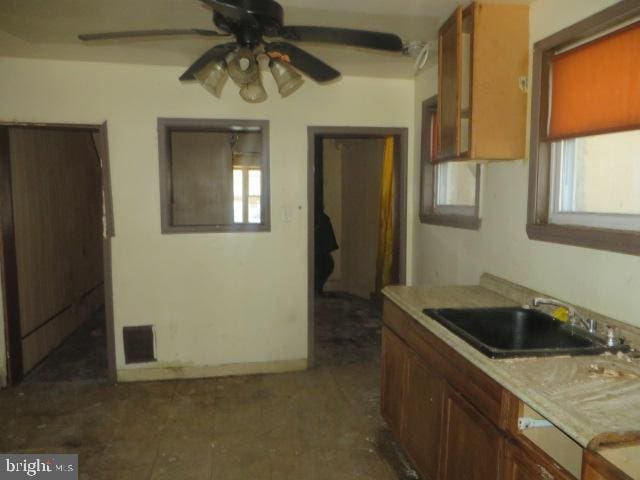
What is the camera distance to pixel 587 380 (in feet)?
4.38

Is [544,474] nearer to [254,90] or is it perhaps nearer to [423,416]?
[423,416]

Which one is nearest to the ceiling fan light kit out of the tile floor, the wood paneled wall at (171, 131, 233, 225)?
the tile floor

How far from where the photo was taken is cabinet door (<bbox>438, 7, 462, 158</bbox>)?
219 cm

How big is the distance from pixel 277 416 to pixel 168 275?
137cm

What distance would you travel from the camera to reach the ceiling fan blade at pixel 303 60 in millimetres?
1887

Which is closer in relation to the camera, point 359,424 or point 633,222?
point 633,222

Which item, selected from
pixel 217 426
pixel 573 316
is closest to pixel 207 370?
pixel 217 426

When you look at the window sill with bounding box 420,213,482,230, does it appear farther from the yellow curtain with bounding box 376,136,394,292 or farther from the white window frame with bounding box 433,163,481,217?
the yellow curtain with bounding box 376,136,394,292

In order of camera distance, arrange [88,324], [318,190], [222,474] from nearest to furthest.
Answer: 1. [222,474]
2. [88,324]
3. [318,190]

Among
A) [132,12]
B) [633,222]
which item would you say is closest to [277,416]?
[633,222]

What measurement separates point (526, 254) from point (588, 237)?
449 mm

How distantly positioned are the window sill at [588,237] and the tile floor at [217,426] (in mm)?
1420

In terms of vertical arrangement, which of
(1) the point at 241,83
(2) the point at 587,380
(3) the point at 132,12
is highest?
(3) the point at 132,12

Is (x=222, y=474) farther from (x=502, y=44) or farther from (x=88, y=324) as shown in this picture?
(x=88, y=324)
